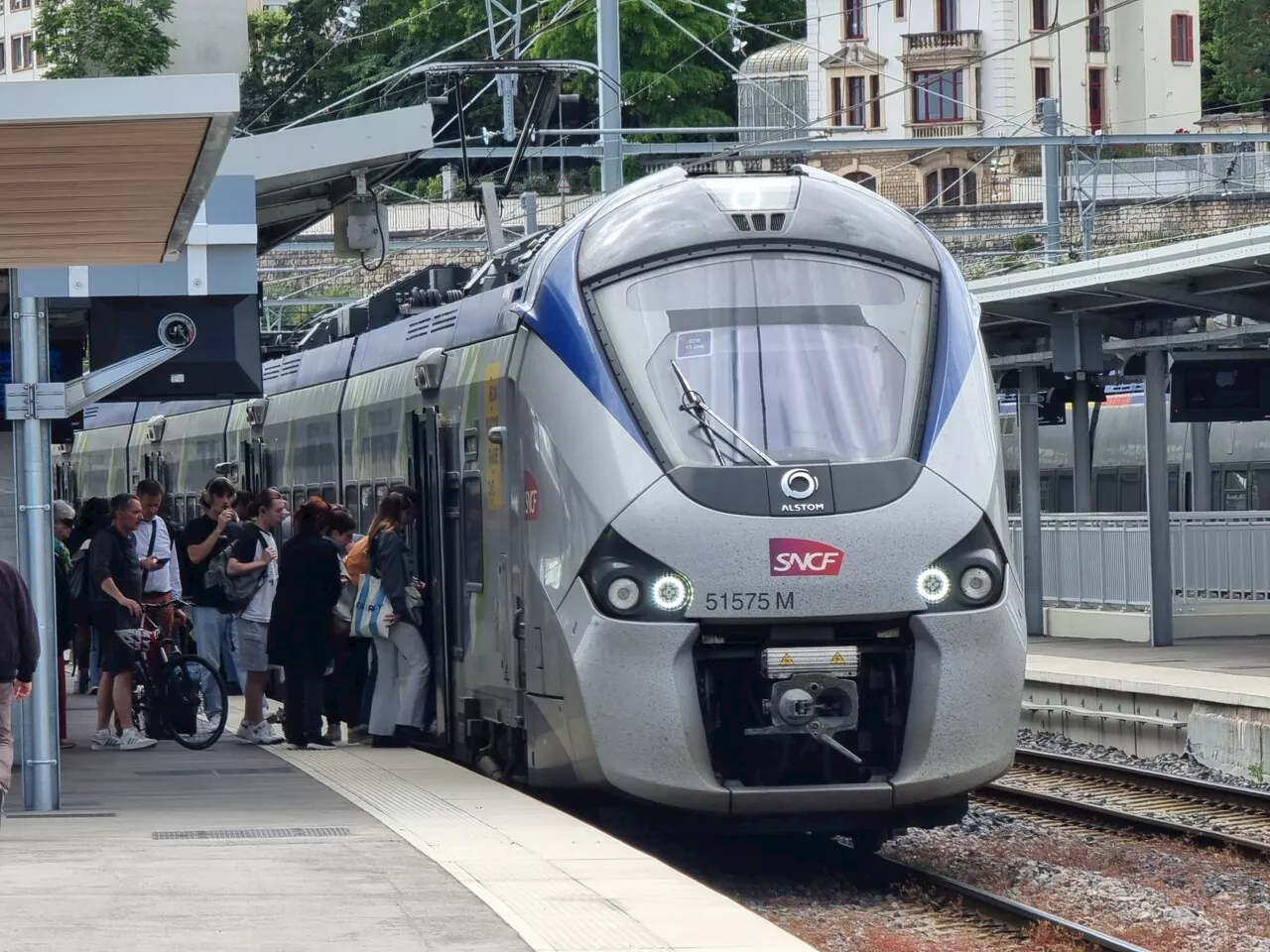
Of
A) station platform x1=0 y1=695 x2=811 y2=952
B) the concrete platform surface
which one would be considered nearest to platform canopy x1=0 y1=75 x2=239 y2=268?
station platform x1=0 y1=695 x2=811 y2=952

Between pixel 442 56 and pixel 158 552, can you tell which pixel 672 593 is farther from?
pixel 442 56

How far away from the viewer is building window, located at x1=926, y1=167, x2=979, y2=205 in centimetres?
8125

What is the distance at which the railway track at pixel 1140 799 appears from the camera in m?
13.5

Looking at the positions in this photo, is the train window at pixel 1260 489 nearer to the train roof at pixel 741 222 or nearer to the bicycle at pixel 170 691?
the bicycle at pixel 170 691

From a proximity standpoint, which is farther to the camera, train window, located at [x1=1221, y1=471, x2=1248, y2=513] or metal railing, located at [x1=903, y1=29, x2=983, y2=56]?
metal railing, located at [x1=903, y1=29, x2=983, y2=56]

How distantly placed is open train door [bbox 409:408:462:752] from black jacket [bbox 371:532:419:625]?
0.54 ft

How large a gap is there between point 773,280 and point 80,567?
243 inches

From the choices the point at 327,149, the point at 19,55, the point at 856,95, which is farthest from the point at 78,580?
the point at 19,55

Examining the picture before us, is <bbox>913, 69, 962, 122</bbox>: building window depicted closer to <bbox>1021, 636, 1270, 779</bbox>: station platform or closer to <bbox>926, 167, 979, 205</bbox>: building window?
<bbox>926, 167, 979, 205</bbox>: building window

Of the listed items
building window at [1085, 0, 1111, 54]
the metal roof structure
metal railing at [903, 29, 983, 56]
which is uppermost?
building window at [1085, 0, 1111, 54]

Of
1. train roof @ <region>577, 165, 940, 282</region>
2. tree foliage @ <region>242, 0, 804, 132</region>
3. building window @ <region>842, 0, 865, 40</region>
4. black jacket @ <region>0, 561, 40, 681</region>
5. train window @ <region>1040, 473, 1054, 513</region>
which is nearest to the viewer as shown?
Result: black jacket @ <region>0, 561, 40, 681</region>

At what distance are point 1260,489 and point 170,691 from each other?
21.3 meters

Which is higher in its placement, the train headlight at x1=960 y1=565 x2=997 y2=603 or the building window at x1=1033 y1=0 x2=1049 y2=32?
the building window at x1=1033 y1=0 x2=1049 y2=32

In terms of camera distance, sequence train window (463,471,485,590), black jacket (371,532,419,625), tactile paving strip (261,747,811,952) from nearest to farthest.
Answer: tactile paving strip (261,747,811,952) → train window (463,471,485,590) → black jacket (371,532,419,625)
